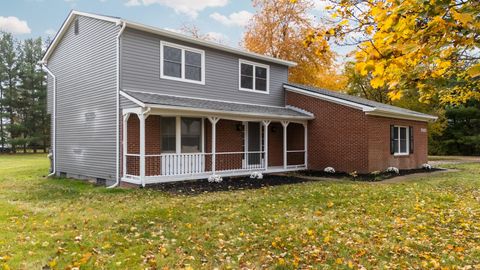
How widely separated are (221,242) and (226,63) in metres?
10.6

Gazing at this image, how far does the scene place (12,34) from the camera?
4247cm

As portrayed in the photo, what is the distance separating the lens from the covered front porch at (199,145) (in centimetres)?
1190

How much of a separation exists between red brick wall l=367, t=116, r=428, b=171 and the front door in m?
4.61

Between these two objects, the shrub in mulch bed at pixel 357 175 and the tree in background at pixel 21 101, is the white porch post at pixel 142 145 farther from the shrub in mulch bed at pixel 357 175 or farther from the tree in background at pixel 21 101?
the tree in background at pixel 21 101

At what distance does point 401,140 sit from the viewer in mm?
18031

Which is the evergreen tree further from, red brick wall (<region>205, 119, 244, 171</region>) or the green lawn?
the green lawn

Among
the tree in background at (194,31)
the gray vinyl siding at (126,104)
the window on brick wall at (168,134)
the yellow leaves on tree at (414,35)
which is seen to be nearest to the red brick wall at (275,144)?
the window on brick wall at (168,134)

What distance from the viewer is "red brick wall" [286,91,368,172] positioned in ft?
49.9

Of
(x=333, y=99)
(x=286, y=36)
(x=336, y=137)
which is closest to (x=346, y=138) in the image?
(x=336, y=137)

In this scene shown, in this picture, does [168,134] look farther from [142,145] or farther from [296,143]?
[296,143]

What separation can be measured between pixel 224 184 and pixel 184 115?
2.76m

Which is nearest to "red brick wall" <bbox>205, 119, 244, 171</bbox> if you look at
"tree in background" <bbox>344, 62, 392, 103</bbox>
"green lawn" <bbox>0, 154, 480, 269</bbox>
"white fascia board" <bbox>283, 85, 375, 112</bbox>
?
"white fascia board" <bbox>283, 85, 375, 112</bbox>

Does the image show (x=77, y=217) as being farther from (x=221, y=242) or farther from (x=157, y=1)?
(x=157, y=1)

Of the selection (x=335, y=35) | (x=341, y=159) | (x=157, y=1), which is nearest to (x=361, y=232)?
(x=335, y=35)
